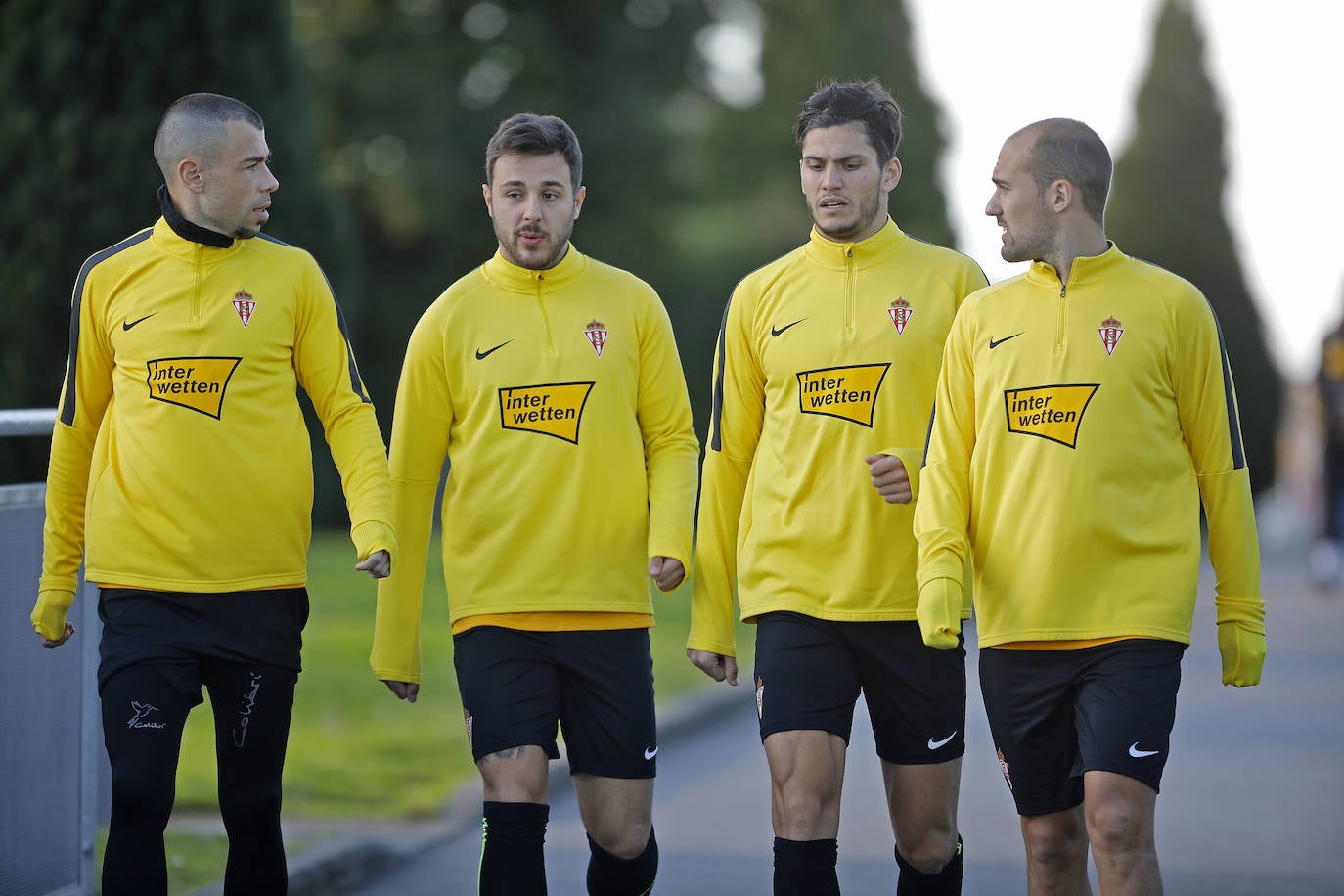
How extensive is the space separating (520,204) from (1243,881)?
3.95 m

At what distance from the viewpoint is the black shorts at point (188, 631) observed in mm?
4680

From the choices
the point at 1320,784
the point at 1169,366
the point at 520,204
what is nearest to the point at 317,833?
the point at 520,204

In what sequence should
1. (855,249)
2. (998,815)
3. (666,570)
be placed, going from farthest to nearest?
(998,815)
(855,249)
(666,570)

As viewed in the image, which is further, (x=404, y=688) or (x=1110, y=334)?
(x=404, y=688)

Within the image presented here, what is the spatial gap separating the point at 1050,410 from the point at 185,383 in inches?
87.5

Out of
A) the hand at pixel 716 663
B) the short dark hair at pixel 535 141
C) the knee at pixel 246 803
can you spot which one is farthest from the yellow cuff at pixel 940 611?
the knee at pixel 246 803

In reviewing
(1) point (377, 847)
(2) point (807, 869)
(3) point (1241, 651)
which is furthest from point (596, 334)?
(1) point (377, 847)

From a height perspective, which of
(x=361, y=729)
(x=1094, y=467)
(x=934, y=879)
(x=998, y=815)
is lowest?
(x=361, y=729)

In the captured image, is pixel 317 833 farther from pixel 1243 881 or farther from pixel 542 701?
pixel 1243 881

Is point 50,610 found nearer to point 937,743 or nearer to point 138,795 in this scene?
point 138,795

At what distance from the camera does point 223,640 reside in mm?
4750

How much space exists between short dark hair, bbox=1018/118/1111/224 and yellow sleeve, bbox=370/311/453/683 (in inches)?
66.3

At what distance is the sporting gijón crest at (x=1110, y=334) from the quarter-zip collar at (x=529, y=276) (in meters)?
1.47

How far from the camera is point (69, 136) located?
9781 millimetres
